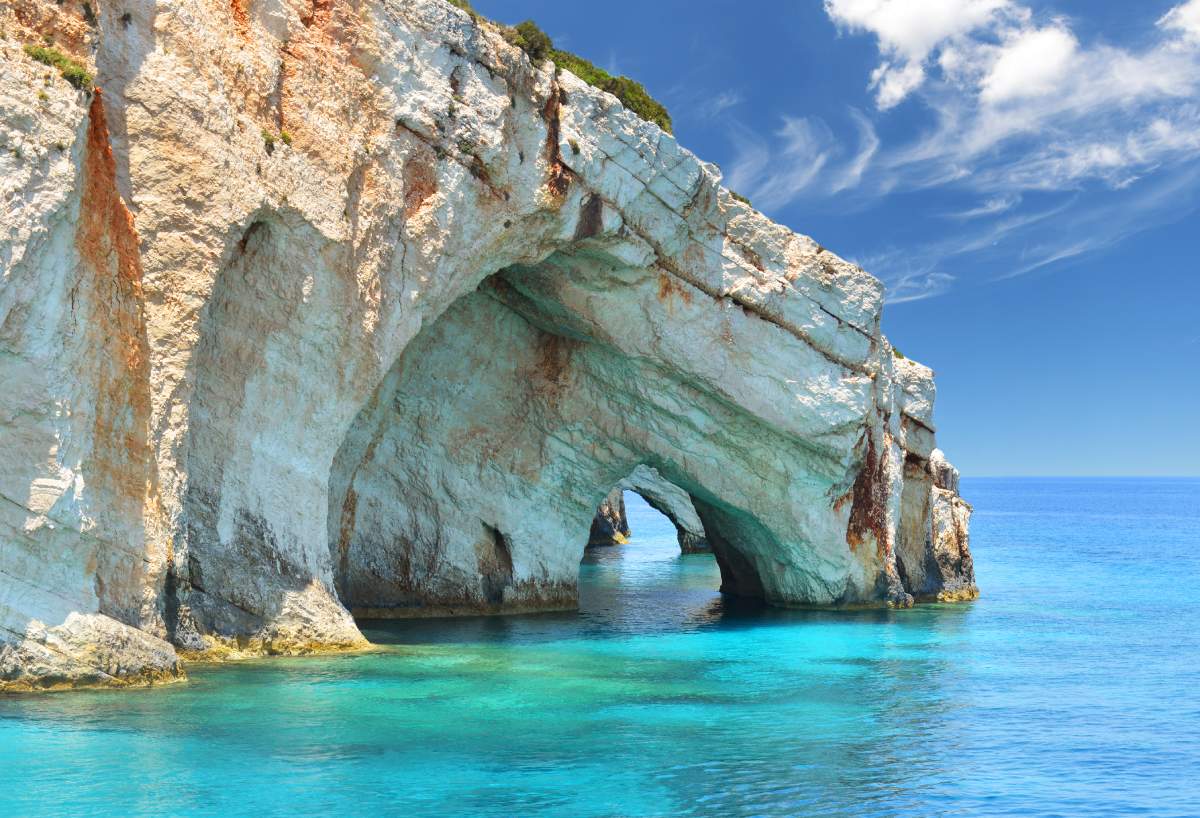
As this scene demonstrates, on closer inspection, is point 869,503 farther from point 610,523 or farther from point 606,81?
point 610,523

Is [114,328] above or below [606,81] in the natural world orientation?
below

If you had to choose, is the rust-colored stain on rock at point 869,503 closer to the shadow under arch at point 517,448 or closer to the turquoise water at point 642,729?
the shadow under arch at point 517,448

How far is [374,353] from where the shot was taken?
2480 centimetres

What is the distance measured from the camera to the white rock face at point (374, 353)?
1811 cm

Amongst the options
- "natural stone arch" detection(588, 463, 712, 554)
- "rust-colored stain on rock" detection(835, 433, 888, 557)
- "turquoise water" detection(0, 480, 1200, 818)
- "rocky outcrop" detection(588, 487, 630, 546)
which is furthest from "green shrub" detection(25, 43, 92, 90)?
"rocky outcrop" detection(588, 487, 630, 546)

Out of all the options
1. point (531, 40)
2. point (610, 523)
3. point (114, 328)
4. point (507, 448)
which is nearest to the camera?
point (114, 328)

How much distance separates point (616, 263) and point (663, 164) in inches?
110

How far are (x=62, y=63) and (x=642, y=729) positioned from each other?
13700 millimetres

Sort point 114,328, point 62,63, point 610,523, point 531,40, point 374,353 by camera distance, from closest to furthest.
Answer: point 62,63
point 114,328
point 374,353
point 531,40
point 610,523

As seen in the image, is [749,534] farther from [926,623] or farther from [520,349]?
[520,349]

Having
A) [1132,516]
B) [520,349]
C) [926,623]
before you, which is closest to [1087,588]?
[926,623]

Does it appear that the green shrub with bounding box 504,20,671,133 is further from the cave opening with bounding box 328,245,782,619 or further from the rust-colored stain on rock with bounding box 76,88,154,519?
the rust-colored stain on rock with bounding box 76,88,154,519

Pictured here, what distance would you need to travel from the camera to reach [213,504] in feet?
74.0

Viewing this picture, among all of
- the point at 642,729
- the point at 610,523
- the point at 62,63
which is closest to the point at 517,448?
the point at 642,729
